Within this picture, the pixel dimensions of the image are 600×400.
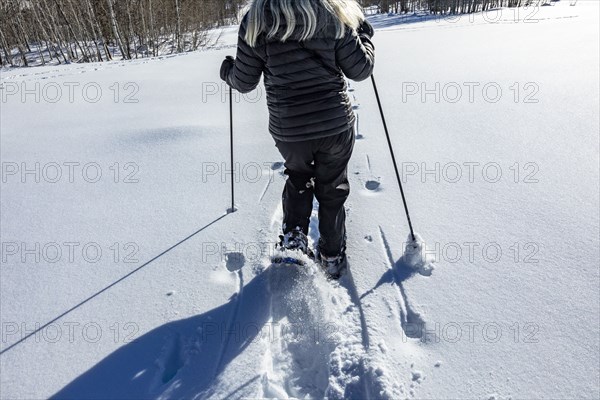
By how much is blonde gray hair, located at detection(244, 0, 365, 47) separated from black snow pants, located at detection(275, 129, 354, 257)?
0.49 metres

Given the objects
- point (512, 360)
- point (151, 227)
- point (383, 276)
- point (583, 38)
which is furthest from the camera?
point (583, 38)

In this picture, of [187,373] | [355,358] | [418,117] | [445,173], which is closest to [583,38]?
[418,117]

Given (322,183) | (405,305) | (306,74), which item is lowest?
(405,305)

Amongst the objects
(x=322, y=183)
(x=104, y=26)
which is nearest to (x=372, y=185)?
(x=322, y=183)

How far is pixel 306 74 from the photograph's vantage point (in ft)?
5.32

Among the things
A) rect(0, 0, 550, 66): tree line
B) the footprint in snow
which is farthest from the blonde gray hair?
rect(0, 0, 550, 66): tree line

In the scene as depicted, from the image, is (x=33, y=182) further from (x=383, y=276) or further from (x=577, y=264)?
(x=577, y=264)

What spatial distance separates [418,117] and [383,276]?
2486 mm

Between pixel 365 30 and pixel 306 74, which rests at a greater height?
pixel 365 30

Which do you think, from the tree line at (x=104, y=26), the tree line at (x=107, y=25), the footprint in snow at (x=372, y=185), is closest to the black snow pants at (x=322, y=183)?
the footprint in snow at (x=372, y=185)

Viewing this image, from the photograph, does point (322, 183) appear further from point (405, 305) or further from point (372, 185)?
point (372, 185)

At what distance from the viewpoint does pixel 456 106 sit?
4.15 metres

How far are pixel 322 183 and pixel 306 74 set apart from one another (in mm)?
578

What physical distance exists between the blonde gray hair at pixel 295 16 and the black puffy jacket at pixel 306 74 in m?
0.02
